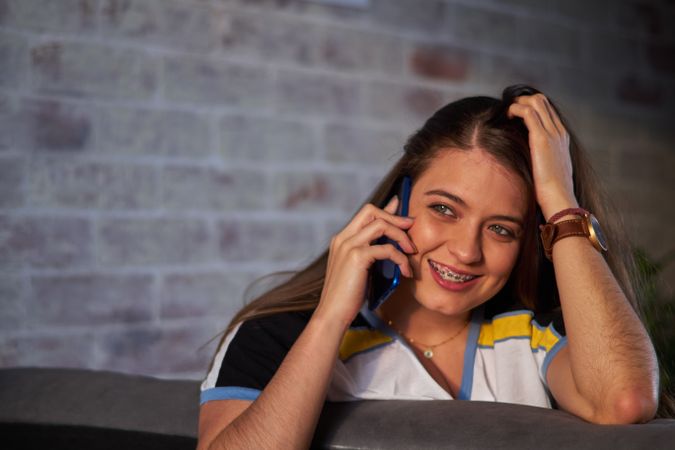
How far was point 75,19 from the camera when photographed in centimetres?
244

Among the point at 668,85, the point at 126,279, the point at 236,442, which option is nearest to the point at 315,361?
the point at 236,442

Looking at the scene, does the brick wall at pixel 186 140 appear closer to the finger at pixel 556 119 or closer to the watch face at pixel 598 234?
the finger at pixel 556 119

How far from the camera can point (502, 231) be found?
1.61 m

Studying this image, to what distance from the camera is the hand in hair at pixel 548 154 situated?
5.06ft

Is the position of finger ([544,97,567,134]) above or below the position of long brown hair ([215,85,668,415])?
above

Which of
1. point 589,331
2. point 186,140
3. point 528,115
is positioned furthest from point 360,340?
point 186,140

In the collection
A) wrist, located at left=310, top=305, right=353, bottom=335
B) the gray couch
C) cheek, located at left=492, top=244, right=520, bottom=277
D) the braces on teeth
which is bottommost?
the gray couch

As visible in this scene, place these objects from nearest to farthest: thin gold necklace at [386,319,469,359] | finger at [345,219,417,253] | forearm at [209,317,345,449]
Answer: forearm at [209,317,345,449], finger at [345,219,417,253], thin gold necklace at [386,319,469,359]

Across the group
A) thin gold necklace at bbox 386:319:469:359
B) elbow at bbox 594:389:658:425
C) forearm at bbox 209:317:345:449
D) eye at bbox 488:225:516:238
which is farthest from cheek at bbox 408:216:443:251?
elbow at bbox 594:389:658:425

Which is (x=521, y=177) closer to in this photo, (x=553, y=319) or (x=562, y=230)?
(x=562, y=230)

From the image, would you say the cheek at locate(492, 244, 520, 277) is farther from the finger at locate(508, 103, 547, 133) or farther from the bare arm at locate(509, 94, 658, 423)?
the finger at locate(508, 103, 547, 133)

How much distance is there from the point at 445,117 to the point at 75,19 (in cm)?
123

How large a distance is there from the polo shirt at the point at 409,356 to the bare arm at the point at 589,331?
0.06m

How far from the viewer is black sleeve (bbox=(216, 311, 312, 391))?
134 centimetres
